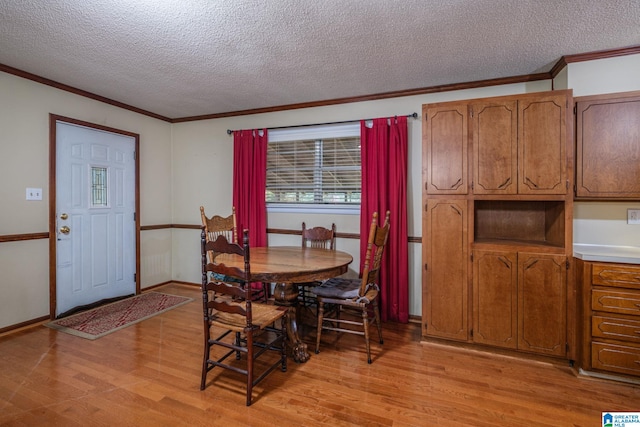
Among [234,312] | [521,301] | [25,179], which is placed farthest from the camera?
[25,179]

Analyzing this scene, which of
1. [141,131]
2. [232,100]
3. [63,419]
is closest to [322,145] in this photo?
[232,100]

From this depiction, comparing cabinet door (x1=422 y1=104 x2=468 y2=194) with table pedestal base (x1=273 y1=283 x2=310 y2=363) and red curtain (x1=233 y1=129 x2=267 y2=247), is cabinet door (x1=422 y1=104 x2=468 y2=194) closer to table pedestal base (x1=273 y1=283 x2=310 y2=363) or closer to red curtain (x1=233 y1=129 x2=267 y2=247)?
table pedestal base (x1=273 y1=283 x2=310 y2=363)

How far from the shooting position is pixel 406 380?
2217 mm

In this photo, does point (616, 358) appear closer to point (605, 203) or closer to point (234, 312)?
point (605, 203)

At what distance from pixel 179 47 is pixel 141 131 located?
222 cm

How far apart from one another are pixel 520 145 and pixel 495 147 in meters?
0.18

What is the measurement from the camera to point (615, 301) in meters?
2.19

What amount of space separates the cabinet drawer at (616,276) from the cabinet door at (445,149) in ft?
3.50

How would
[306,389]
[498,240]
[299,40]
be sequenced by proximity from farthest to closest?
1. [498,240]
2. [299,40]
3. [306,389]

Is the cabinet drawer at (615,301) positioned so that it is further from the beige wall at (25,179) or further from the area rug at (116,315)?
the beige wall at (25,179)

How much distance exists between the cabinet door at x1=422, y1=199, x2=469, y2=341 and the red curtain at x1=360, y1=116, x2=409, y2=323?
1.71 ft

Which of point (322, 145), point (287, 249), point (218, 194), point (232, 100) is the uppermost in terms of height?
point (232, 100)

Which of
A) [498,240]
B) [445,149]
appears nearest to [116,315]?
[445,149]

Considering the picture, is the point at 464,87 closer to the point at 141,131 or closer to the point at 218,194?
the point at 218,194
